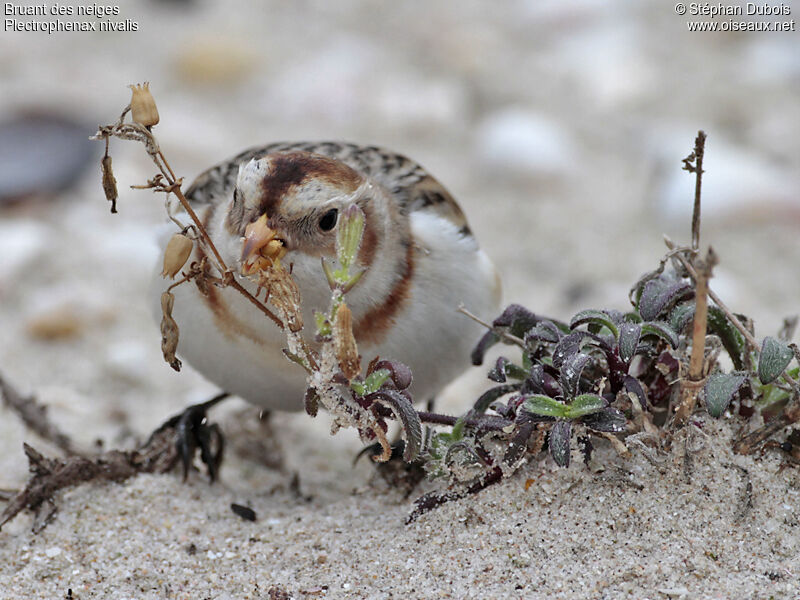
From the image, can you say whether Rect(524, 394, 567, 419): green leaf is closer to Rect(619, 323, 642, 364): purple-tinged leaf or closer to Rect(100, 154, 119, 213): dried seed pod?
Rect(619, 323, 642, 364): purple-tinged leaf

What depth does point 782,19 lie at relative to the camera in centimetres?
529

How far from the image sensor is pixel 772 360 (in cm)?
177

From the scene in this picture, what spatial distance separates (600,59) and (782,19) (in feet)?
3.11

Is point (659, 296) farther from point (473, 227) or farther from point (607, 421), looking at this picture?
point (473, 227)

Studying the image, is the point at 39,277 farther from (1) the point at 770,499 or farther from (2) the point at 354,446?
(1) the point at 770,499

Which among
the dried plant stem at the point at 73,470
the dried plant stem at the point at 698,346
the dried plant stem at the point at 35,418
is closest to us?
the dried plant stem at the point at 698,346

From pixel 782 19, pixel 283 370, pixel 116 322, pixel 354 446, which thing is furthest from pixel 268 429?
pixel 782 19

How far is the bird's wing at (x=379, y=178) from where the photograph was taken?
8.73 feet

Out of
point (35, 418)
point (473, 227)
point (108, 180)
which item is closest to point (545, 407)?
point (108, 180)

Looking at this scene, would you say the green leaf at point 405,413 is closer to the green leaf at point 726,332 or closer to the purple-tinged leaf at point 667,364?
the purple-tinged leaf at point 667,364

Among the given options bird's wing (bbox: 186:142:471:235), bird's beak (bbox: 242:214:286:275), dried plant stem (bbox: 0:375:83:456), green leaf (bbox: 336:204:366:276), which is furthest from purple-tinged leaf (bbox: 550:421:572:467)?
dried plant stem (bbox: 0:375:83:456)

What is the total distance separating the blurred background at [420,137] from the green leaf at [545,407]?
1481 millimetres

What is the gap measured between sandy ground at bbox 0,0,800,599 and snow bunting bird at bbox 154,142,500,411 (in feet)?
1.04

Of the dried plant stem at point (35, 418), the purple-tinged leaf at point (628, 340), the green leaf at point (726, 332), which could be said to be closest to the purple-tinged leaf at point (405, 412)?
the purple-tinged leaf at point (628, 340)
